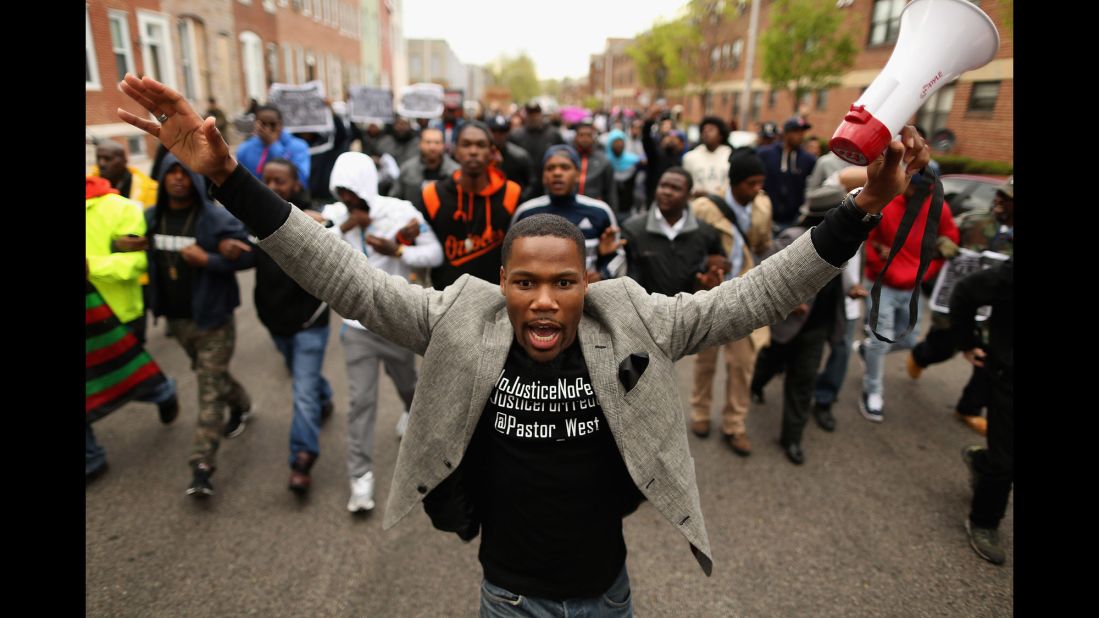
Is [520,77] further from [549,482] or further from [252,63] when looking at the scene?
[549,482]

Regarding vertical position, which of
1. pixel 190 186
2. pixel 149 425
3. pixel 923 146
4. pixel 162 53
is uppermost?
pixel 162 53

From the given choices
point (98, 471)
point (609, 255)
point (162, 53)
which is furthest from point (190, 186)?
point (162, 53)

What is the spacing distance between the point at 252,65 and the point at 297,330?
73.4ft

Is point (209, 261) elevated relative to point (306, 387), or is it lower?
elevated

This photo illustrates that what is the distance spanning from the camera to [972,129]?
1502 cm

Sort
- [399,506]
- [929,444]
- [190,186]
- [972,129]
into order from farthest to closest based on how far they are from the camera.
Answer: [972,129] → [929,444] → [190,186] → [399,506]

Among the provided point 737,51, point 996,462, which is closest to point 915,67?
point 996,462

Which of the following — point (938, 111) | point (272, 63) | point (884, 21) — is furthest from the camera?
point (272, 63)

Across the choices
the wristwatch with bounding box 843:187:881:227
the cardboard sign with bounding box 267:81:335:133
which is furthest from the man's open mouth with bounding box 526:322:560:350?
the cardboard sign with bounding box 267:81:335:133

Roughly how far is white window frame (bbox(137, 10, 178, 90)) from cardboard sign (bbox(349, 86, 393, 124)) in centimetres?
807

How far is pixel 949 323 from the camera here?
335 centimetres

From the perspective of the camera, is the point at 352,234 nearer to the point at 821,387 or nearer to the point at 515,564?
the point at 515,564

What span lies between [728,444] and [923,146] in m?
3.11

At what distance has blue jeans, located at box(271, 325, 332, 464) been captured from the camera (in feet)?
11.9
